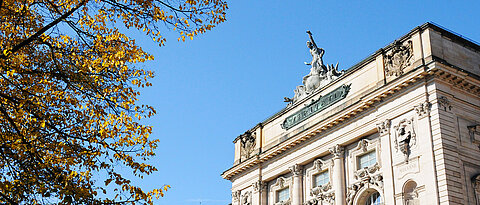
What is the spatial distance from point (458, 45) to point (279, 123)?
1440cm

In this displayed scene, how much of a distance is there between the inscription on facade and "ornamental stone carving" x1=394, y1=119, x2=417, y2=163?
5.96 metres

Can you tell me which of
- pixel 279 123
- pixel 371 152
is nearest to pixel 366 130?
pixel 371 152

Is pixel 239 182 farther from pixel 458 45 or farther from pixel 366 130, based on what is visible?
pixel 458 45

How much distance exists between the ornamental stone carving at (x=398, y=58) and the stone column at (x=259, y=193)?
13.6 meters

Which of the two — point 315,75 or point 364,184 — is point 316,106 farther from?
point 364,184

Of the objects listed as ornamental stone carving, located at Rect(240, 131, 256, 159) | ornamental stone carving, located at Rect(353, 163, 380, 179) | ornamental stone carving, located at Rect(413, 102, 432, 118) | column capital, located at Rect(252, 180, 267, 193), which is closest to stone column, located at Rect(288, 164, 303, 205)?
column capital, located at Rect(252, 180, 267, 193)

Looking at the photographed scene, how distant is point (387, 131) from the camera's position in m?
29.8

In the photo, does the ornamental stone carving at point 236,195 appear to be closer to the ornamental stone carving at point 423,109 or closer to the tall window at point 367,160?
the tall window at point 367,160

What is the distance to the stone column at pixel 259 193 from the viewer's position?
39906 mm

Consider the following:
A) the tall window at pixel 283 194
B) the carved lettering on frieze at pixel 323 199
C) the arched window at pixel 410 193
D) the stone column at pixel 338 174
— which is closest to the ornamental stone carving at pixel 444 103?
the arched window at pixel 410 193

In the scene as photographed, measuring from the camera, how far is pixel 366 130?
31.6 meters

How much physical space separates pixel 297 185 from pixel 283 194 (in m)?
2.73

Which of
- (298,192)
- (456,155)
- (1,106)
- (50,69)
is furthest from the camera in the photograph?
(298,192)

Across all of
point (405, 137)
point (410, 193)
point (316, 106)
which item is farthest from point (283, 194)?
point (405, 137)
